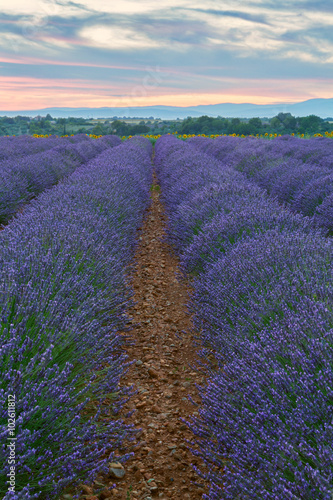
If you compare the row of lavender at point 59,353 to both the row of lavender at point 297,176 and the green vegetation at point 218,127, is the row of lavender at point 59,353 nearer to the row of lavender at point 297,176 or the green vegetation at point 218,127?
the row of lavender at point 297,176

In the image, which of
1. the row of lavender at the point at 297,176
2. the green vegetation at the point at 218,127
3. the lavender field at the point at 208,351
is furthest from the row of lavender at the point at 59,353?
the green vegetation at the point at 218,127

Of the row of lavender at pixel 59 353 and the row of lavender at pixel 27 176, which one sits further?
the row of lavender at pixel 27 176

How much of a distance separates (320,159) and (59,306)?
914 centimetres

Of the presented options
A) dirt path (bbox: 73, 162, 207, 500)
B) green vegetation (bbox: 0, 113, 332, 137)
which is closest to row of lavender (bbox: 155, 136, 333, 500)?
dirt path (bbox: 73, 162, 207, 500)

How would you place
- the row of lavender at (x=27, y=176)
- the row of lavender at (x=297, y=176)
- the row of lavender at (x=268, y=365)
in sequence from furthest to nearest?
the row of lavender at (x=27, y=176)
the row of lavender at (x=297, y=176)
the row of lavender at (x=268, y=365)

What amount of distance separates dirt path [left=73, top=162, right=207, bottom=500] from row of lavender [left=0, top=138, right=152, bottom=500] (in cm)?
17

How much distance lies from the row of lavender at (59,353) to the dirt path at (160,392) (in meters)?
0.17

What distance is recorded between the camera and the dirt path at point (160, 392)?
2.02 m

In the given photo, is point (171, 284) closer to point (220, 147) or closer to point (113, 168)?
point (113, 168)

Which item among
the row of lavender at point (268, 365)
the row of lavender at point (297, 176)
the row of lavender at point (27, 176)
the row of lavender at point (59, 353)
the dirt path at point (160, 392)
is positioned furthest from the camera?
the row of lavender at point (27, 176)

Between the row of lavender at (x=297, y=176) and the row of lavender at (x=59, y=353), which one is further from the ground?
the row of lavender at (x=297, y=176)

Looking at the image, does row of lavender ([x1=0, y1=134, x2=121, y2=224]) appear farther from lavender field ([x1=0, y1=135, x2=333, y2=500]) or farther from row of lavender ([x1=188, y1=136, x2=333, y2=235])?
row of lavender ([x1=188, y1=136, x2=333, y2=235])

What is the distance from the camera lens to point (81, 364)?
6.61ft

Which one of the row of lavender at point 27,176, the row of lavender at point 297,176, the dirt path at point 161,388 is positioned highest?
the row of lavender at point 297,176
